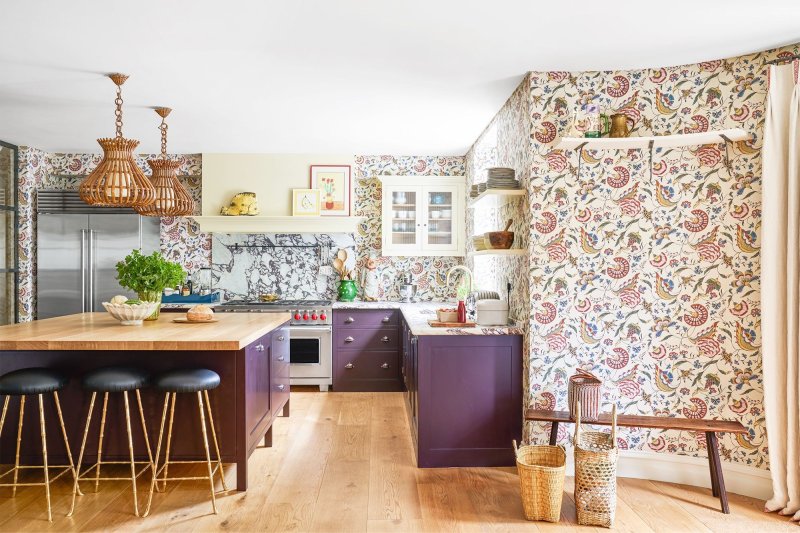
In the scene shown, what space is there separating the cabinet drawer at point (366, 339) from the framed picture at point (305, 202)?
4.37ft

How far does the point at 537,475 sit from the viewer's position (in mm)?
2807

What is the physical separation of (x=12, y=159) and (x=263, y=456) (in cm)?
448

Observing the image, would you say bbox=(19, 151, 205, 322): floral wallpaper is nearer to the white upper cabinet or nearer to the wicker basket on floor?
the white upper cabinet

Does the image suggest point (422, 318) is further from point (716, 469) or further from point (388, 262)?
point (716, 469)

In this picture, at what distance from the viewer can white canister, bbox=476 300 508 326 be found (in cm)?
385

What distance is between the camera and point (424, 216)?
19.9 ft

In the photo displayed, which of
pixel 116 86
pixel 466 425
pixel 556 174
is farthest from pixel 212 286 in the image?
pixel 556 174

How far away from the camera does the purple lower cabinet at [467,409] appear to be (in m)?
3.57

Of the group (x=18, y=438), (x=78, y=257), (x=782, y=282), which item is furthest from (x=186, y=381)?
(x=78, y=257)

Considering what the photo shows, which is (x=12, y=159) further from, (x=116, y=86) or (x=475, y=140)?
(x=475, y=140)

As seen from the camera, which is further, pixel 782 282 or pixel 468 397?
pixel 468 397

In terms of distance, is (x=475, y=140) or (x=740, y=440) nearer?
(x=740, y=440)

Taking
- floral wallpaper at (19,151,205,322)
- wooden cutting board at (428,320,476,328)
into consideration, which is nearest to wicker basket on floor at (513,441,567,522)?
wooden cutting board at (428,320,476,328)

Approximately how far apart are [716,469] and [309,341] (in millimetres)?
3756
